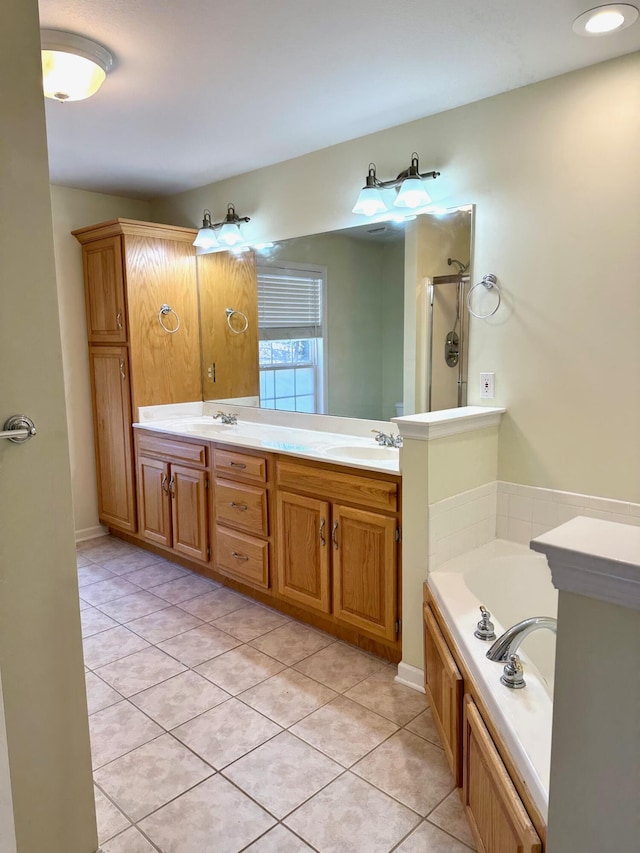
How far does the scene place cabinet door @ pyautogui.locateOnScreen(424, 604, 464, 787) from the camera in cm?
175

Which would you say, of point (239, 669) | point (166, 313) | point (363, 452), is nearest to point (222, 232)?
point (166, 313)

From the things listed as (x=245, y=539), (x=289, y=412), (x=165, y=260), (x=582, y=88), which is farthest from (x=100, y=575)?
(x=582, y=88)

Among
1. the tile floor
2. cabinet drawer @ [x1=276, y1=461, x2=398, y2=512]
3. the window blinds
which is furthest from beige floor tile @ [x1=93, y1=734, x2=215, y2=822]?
the window blinds

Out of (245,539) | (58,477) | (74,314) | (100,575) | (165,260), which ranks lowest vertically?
(100,575)

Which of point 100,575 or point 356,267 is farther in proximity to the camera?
point 100,575

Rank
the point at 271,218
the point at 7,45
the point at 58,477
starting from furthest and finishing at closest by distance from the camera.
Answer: the point at 271,218 < the point at 58,477 < the point at 7,45

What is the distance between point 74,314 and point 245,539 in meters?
2.10

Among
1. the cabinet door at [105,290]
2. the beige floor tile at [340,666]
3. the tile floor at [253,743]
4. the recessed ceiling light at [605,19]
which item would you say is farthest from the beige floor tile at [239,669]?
the recessed ceiling light at [605,19]

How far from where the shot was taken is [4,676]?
134cm

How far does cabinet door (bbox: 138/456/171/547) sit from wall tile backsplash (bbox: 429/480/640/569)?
191 centimetres

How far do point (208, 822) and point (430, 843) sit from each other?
25.2 inches

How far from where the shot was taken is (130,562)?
3.85 meters

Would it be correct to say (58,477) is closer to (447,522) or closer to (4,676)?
(4,676)

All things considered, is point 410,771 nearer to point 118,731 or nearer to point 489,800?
point 489,800
